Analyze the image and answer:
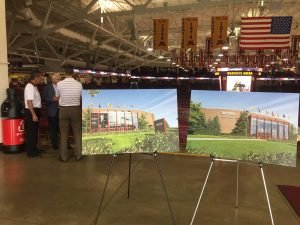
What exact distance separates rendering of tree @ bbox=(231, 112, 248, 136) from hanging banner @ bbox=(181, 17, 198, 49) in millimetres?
7431

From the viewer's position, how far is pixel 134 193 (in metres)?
4.24

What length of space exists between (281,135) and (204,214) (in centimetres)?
129

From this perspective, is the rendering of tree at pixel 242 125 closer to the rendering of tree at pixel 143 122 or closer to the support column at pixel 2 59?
the rendering of tree at pixel 143 122

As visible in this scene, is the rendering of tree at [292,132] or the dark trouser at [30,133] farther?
the dark trouser at [30,133]

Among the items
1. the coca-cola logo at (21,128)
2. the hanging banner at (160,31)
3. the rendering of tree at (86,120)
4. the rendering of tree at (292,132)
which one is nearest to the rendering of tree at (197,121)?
the rendering of tree at (292,132)

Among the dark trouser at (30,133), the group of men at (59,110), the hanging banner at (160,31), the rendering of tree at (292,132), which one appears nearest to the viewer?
the rendering of tree at (292,132)

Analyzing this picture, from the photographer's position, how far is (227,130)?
3.24m

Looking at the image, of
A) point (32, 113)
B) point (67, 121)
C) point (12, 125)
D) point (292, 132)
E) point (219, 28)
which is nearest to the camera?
point (292, 132)

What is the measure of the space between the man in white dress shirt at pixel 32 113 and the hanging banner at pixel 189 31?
5617mm

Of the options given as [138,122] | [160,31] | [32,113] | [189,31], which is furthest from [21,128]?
[189,31]

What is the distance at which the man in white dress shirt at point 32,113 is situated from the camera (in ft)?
19.0

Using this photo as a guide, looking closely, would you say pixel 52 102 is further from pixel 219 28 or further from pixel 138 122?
pixel 219 28

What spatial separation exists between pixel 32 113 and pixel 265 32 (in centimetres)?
713

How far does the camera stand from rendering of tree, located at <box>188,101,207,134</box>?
3.35m
